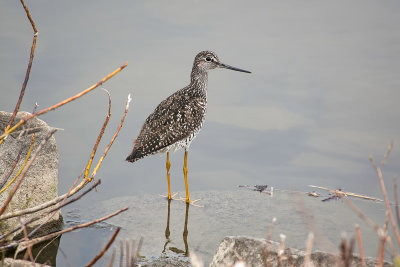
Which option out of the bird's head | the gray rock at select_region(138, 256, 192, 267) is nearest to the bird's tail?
the gray rock at select_region(138, 256, 192, 267)

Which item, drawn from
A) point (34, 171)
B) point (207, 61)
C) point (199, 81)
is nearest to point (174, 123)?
point (199, 81)

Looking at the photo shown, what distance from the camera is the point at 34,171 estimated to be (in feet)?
24.9

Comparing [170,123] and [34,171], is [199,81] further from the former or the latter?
[34,171]

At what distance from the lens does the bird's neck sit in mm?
10156

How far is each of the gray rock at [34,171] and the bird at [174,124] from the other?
1.50 m

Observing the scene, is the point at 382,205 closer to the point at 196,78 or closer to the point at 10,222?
the point at 196,78

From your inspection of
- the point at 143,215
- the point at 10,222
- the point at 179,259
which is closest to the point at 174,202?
the point at 143,215

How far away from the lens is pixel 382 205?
336 inches

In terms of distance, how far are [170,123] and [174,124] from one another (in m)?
0.08

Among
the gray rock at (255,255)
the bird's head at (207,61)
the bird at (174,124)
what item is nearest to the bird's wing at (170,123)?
the bird at (174,124)

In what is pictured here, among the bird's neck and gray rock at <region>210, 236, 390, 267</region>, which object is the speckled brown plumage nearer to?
the bird's neck

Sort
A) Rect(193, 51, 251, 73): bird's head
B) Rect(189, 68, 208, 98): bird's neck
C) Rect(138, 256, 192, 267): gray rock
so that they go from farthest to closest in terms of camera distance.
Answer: Rect(193, 51, 251, 73): bird's head < Rect(189, 68, 208, 98): bird's neck < Rect(138, 256, 192, 267): gray rock

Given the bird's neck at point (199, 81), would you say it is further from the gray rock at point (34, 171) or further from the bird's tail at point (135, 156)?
the gray rock at point (34, 171)

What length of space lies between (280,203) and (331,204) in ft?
2.85
